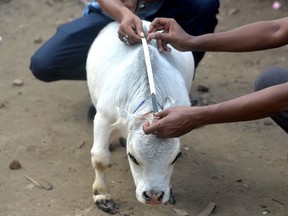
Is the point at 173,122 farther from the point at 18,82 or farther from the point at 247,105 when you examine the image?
the point at 18,82

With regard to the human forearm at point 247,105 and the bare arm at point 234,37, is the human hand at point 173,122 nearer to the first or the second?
the human forearm at point 247,105

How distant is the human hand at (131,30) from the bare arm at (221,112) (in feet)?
2.68

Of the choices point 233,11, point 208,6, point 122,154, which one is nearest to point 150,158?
point 122,154

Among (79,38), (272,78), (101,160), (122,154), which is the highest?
(272,78)

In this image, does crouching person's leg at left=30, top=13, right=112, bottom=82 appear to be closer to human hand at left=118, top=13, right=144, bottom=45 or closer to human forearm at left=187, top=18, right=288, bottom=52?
human hand at left=118, top=13, right=144, bottom=45

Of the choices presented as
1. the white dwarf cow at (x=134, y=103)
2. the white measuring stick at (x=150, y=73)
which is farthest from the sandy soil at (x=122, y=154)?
the white measuring stick at (x=150, y=73)

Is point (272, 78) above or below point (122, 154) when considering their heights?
above

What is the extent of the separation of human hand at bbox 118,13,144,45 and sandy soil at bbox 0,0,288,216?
100cm

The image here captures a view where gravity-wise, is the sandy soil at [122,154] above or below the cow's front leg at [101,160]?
below

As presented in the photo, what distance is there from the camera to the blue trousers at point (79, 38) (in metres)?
4.76

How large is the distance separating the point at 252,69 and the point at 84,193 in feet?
8.51

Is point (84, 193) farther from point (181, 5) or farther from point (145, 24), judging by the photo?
point (181, 5)

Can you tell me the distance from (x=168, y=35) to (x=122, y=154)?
1.16 metres

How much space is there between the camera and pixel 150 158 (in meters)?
3.24
